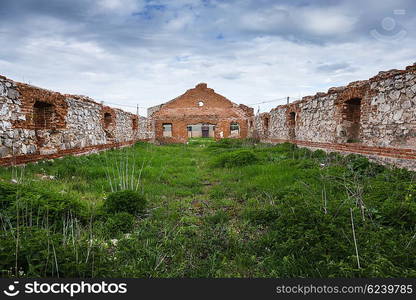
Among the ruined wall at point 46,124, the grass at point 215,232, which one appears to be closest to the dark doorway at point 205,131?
the ruined wall at point 46,124

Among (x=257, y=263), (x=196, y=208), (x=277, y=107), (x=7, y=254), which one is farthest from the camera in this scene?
(x=277, y=107)

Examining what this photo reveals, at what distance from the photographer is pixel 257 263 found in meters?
2.66

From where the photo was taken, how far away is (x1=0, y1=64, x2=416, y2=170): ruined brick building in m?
5.73

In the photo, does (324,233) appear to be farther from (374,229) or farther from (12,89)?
(12,89)

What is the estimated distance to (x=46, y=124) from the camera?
25.1 ft

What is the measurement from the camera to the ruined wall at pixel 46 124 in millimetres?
5766

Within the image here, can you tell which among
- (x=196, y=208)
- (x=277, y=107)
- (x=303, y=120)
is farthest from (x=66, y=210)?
(x=277, y=107)

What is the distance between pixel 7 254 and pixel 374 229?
372 centimetres

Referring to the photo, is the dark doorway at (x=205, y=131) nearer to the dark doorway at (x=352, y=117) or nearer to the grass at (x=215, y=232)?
the dark doorway at (x=352, y=117)

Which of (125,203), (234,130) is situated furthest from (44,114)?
(234,130)

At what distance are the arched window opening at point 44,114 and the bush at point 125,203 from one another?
499 centimetres

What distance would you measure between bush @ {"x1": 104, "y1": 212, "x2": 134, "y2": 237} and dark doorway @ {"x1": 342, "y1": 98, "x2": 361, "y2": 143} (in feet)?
24.3

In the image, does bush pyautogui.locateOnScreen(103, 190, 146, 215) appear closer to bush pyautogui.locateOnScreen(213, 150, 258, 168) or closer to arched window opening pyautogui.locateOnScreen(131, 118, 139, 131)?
bush pyautogui.locateOnScreen(213, 150, 258, 168)

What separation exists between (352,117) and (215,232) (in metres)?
7.17
